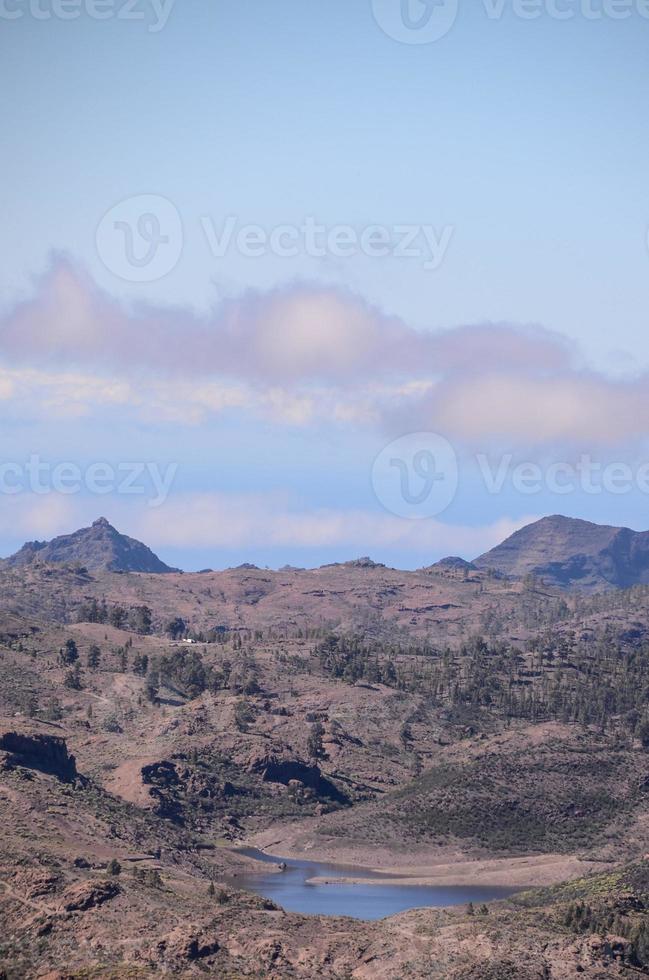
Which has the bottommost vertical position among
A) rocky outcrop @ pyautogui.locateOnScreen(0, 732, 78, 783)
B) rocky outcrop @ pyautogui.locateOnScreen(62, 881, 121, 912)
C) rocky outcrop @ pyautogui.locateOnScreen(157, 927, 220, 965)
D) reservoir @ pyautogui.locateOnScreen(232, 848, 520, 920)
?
reservoir @ pyautogui.locateOnScreen(232, 848, 520, 920)

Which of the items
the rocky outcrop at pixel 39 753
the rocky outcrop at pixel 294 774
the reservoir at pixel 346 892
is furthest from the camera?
the rocky outcrop at pixel 294 774

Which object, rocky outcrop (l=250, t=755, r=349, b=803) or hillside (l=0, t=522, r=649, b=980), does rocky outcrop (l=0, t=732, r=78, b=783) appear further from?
rocky outcrop (l=250, t=755, r=349, b=803)

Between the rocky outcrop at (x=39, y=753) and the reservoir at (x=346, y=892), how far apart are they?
74.8ft

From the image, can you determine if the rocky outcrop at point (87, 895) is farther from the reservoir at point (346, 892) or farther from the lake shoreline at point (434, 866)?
the lake shoreline at point (434, 866)

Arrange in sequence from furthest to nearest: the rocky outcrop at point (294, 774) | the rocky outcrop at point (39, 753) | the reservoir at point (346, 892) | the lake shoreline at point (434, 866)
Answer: the rocky outcrop at point (294, 774)
the lake shoreline at point (434, 866)
the rocky outcrop at point (39, 753)
the reservoir at point (346, 892)

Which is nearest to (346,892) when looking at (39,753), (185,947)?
(39,753)

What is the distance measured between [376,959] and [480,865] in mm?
77883

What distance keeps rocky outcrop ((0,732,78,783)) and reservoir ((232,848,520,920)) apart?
22804mm

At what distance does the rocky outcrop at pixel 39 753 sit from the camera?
149375mm

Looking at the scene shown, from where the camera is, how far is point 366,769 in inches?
7800

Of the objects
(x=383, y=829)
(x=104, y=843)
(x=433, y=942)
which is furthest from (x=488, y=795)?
(x=433, y=942)

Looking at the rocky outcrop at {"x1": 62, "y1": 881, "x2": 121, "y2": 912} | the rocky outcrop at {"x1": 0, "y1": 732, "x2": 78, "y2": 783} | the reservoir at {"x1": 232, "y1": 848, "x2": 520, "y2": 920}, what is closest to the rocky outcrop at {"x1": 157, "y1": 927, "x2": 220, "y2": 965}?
the rocky outcrop at {"x1": 62, "y1": 881, "x2": 121, "y2": 912}

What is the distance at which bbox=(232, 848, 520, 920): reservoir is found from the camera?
439 feet

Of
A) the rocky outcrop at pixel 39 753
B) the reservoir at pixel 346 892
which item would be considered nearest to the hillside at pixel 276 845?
the rocky outcrop at pixel 39 753
